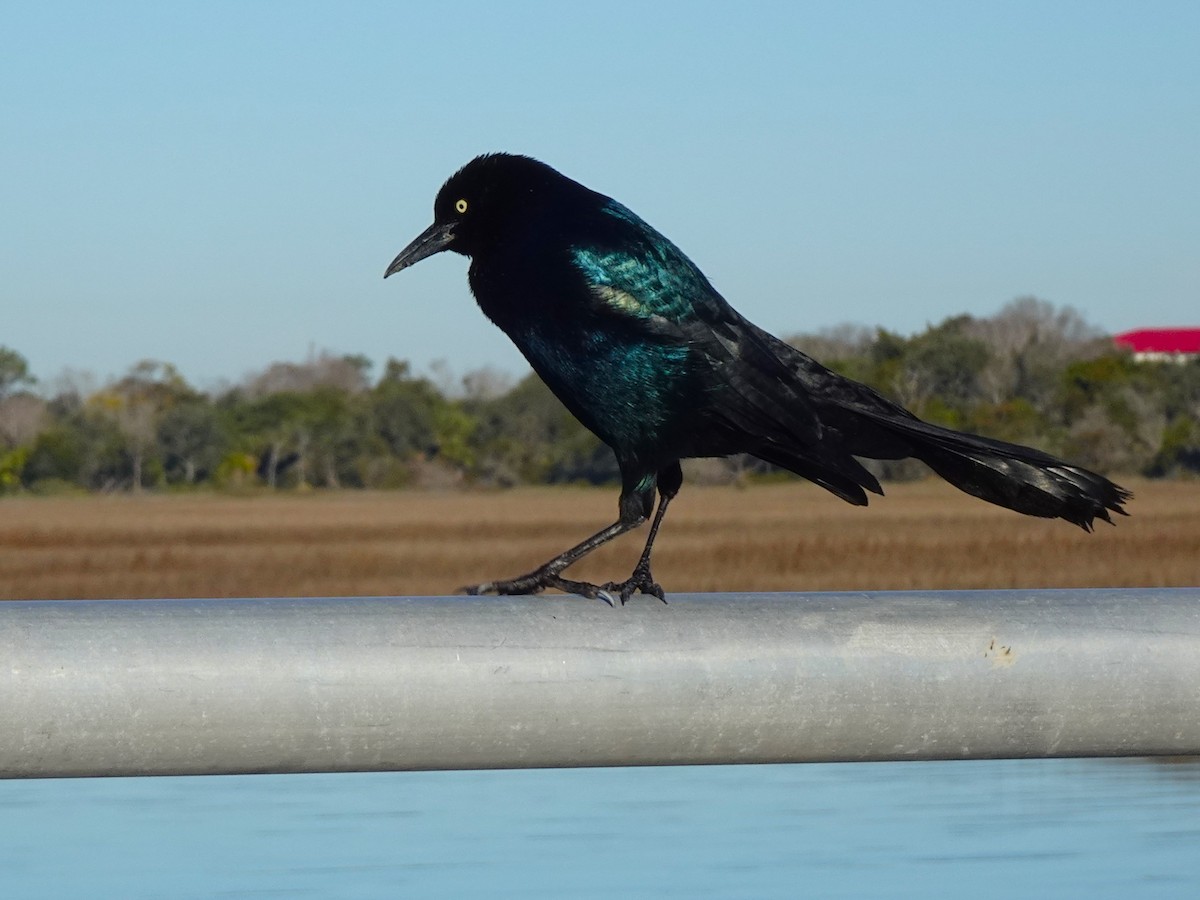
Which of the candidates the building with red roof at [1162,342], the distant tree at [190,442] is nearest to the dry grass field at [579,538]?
the distant tree at [190,442]

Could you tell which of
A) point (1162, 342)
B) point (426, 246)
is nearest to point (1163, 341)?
point (1162, 342)

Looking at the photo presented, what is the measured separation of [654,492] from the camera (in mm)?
3492

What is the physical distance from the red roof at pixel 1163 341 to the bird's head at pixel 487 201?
102 m

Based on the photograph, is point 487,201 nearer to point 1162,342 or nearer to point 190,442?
point 190,442

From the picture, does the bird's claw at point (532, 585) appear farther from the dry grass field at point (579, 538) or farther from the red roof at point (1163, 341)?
Answer: the red roof at point (1163, 341)

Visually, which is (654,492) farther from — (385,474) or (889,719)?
(385,474)

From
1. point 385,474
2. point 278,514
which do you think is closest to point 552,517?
point 278,514

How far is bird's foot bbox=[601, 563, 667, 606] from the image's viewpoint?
7.86 feet

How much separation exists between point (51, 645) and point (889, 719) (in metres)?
0.73

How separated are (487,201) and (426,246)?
0.59ft

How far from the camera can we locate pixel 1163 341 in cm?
10656

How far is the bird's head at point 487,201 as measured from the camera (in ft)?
12.2

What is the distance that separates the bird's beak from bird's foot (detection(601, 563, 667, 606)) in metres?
1.04

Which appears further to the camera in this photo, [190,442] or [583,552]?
[190,442]
